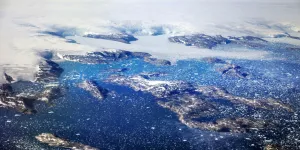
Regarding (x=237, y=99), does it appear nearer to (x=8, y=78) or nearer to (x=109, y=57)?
(x=109, y=57)

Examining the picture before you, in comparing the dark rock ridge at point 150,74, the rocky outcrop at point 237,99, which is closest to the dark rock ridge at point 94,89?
the dark rock ridge at point 150,74

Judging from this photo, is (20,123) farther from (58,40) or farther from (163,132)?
(58,40)

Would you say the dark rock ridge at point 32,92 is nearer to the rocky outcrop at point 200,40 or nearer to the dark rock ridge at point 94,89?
the dark rock ridge at point 94,89

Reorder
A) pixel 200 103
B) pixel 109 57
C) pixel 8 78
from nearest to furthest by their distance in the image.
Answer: pixel 200 103 → pixel 8 78 → pixel 109 57

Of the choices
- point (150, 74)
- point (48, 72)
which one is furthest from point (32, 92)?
point (150, 74)

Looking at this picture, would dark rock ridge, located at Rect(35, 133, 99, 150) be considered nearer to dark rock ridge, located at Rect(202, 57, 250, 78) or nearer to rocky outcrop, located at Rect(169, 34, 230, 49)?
dark rock ridge, located at Rect(202, 57, 250, 78)
